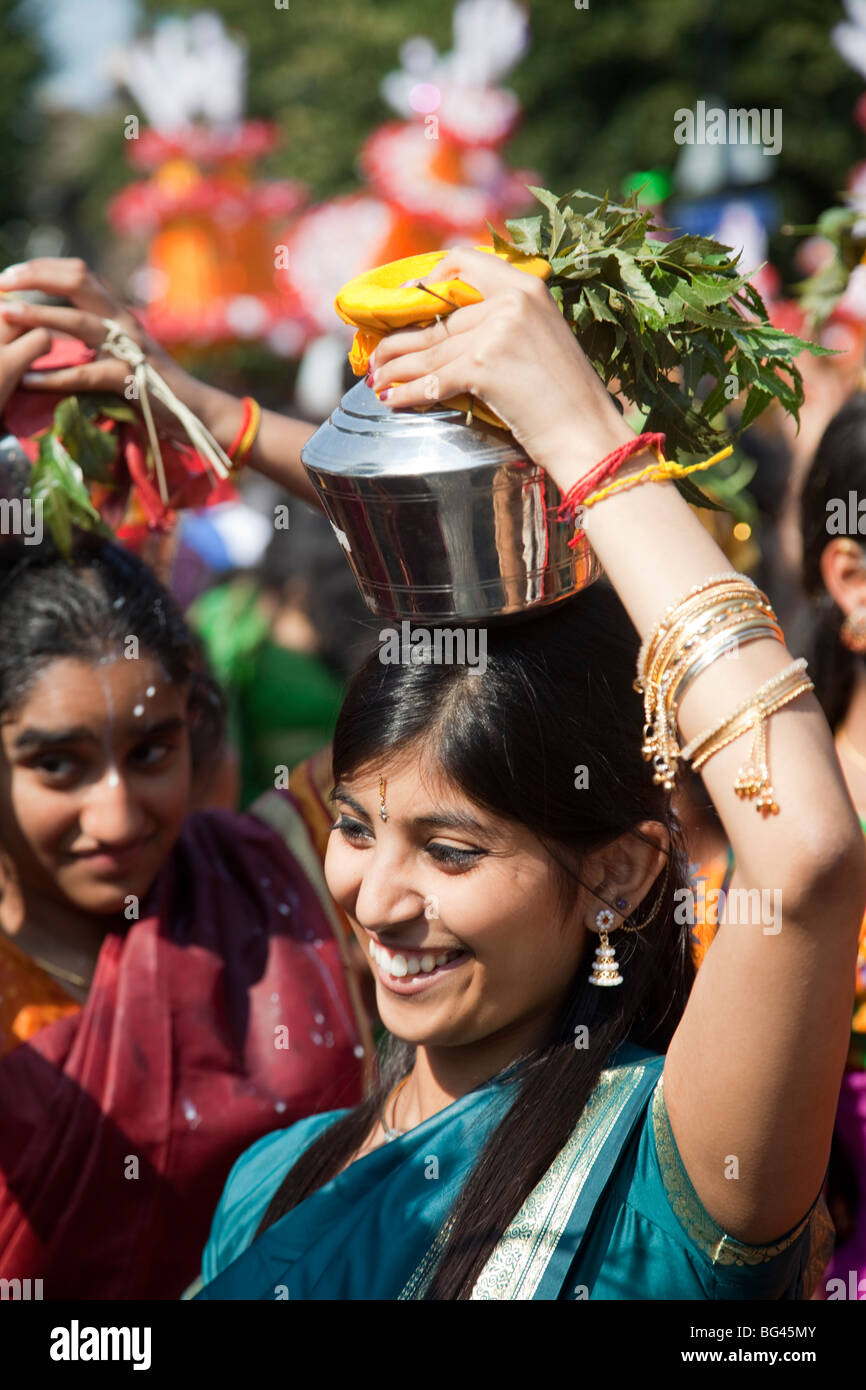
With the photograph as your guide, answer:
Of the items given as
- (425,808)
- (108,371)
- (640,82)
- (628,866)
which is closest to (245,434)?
(108,371)

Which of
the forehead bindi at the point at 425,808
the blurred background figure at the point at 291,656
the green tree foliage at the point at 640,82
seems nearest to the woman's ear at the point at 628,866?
the forehead bindi at the point at 425,808

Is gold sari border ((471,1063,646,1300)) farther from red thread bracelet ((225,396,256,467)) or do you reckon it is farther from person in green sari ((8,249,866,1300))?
red thread bracelet ((225,396,256,467))

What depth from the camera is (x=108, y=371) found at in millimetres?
2303

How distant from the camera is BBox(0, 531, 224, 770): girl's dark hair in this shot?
263 centimetres

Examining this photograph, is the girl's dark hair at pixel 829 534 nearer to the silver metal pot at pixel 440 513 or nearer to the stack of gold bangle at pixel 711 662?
the silver metal pot at pixel 440 513

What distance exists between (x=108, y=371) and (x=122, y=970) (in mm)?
1032

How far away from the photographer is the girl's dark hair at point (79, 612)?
103 inches

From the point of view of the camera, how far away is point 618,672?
6.29ft

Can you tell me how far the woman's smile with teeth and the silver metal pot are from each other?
401mm

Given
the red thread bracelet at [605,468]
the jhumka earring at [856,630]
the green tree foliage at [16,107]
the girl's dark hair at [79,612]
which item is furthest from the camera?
the green tree foliage at [16,107]
